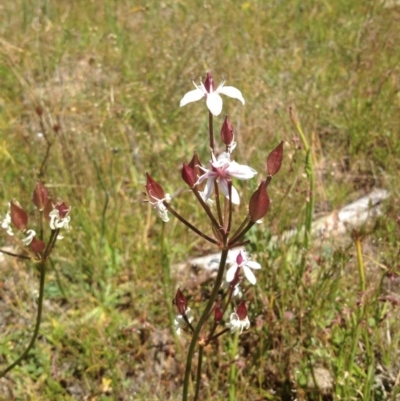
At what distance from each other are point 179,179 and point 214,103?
176 centimetres

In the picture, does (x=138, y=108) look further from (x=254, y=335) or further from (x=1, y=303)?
(x=254, y=335)

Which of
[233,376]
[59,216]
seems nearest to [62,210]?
[59,216]

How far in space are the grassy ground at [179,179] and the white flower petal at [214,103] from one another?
0.77m

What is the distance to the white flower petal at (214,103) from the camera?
109 cm

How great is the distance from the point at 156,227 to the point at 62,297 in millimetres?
583

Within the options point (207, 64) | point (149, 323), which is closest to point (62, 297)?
point (149, 323)

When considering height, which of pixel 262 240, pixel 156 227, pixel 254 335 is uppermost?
pixel 156 227

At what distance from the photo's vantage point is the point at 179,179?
2.86 metres

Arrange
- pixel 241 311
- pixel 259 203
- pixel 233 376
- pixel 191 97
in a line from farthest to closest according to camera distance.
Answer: pixel 233 376, pixel 241 311, pixel 191 97, pixel 259 203

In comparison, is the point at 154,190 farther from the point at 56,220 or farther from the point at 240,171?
the point at 56,220

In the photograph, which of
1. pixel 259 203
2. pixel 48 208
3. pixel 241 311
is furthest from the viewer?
pixel 48 208

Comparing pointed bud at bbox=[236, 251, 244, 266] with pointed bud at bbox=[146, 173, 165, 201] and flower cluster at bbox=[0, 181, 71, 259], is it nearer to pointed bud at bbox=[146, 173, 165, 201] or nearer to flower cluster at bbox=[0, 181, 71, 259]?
pointed bud at bbox=[146, 173, 165, 201]

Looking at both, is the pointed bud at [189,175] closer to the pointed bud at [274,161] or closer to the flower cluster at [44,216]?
the pointed bud at [274,161]

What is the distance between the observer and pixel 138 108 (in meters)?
3.39
